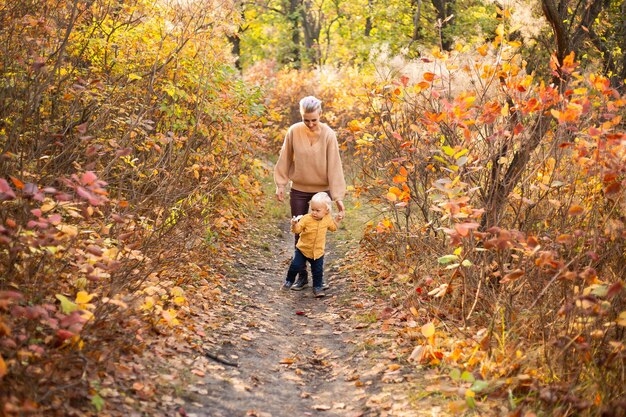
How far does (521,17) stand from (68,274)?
275 inches

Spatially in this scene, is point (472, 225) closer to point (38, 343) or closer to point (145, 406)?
point (145, 406)

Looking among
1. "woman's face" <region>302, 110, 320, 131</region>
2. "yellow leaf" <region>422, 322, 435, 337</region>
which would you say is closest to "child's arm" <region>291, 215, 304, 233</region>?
"woman's face" <region>302, 110, 320, 131</region>

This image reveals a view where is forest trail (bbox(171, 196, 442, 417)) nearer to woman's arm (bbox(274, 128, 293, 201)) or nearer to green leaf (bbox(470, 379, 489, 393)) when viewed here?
green leaf (bbox(470, 379, 489, 393))

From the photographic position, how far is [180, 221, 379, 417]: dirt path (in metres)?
4.47

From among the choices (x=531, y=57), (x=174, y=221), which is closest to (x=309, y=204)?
(x=174, y=221)

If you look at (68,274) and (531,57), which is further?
(531,57)

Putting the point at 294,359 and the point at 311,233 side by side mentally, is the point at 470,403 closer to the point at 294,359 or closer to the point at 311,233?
the point at 294,359

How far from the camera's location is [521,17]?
28.5ft

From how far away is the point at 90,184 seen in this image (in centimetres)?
379

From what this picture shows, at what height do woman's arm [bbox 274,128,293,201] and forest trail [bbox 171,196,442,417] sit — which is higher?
woman's arm [bbox 274,128,293,201]

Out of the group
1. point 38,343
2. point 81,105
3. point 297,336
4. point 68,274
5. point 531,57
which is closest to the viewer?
point 38,343

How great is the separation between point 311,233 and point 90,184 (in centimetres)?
367

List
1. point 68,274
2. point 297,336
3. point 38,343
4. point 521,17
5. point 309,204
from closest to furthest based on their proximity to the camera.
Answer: point 38,343 → point 68,274 → point 297,336 → point 309,204 → point 521,17

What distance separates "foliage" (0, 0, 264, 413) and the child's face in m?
1.20
